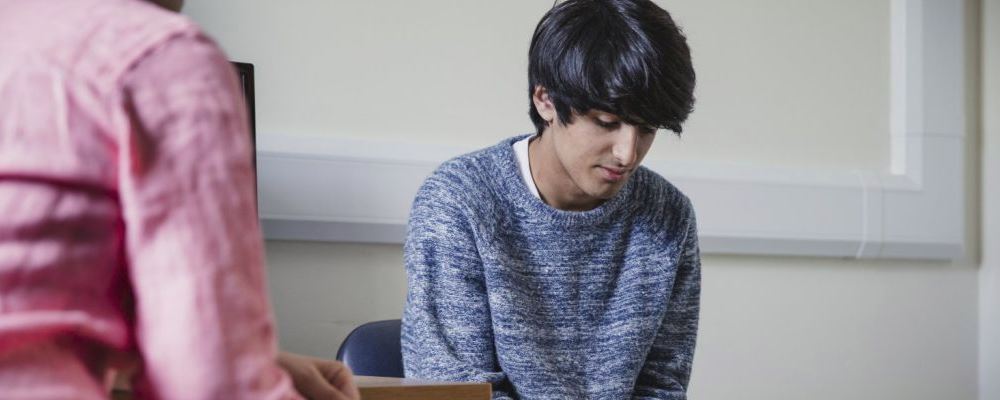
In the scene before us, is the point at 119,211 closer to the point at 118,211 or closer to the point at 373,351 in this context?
the point at 118,211

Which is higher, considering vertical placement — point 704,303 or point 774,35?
point 774,35

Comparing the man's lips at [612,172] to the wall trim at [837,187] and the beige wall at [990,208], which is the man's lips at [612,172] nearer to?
the wall trim at [837,187]

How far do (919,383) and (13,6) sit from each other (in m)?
2.79

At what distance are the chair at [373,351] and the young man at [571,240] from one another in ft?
0.17

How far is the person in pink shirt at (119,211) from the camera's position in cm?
44

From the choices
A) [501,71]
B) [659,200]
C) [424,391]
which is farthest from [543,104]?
[424,391]

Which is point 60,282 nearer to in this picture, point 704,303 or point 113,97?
point 113,97

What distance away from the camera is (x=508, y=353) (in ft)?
4.93

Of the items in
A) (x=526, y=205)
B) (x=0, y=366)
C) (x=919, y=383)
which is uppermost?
(x=0, y=366)

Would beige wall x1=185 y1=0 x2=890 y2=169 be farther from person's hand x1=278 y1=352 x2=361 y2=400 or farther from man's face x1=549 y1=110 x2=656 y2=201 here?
person's hand x1=278 y1=352 x2=361 y2=400

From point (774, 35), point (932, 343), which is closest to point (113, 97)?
point (774, 35)

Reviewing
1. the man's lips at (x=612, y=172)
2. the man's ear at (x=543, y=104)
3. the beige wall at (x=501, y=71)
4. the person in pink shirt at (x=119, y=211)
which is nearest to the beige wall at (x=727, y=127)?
the beige wall at (x=501, y=71)

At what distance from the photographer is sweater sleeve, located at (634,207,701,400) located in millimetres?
1621

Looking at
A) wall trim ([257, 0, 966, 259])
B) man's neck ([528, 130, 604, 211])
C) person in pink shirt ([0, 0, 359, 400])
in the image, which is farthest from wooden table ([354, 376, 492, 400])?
wall trim ([257, 0, 966, 259])
